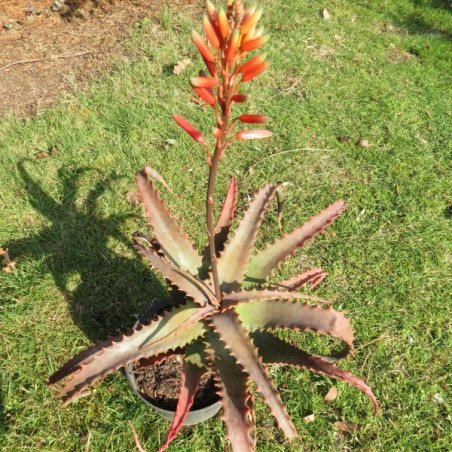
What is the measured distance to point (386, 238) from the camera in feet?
10.7

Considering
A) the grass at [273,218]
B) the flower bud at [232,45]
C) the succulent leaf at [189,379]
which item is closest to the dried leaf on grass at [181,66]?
the grass at [273,218]

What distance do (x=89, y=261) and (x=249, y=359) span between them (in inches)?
67.9

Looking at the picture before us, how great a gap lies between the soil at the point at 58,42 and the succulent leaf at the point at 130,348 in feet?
9.89

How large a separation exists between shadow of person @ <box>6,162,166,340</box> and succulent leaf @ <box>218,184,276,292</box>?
0.98 m

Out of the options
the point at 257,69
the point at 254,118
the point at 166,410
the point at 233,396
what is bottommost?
the point at 166,410

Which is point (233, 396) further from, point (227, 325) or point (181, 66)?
point (181, 66)

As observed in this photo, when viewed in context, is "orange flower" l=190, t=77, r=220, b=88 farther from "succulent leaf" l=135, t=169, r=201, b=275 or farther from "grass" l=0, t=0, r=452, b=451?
"grass" l=0, t=0, r=452, b=451

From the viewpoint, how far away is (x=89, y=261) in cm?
287

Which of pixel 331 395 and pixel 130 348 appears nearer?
pixel 130 348

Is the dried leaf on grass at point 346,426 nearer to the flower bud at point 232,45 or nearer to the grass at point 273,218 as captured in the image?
the grass at point 273,218

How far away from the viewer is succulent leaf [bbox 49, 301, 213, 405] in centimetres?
149

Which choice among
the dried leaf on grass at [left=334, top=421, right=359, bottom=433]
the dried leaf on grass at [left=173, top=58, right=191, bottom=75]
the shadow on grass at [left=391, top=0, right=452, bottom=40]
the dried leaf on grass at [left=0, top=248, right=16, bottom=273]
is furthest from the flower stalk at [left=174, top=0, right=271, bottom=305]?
the shadow on grass at [left=391, top=0, right=452, bottom=40]

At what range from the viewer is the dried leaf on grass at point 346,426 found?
7.61ft

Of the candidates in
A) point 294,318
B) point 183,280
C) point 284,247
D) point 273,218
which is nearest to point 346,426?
point 294,318
